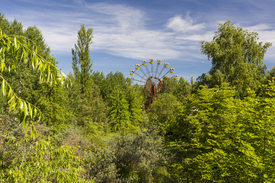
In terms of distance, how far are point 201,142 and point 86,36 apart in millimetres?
20826

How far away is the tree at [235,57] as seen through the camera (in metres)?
15.7

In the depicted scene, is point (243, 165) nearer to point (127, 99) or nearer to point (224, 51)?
point (224, 51)

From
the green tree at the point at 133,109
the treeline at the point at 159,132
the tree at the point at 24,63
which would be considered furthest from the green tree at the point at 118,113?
the tree at the point at 24,63

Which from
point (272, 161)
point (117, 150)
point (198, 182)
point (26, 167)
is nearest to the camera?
point (272, 161)

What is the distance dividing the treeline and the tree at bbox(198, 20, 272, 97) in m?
0.09

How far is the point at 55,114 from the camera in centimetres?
1680

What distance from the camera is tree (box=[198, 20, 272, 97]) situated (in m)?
15.7

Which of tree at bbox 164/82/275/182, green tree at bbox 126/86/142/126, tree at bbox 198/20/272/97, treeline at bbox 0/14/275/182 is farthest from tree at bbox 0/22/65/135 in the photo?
green tree at bbox 126/86/142/126

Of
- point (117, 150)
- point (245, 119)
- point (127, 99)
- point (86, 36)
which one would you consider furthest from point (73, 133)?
point (127, 99)

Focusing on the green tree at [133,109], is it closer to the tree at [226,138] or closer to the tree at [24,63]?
the tree at [226,138]

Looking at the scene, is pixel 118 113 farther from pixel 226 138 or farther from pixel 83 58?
pixel 226 138

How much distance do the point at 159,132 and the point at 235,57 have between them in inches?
414

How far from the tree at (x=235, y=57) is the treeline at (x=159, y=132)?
9cm

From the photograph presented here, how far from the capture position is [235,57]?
1608cm
